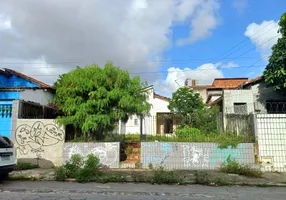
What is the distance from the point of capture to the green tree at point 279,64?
15.3 meters

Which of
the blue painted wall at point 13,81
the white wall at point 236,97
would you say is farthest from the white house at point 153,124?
the blue painted wall at point 13,81

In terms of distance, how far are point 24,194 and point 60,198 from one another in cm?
119

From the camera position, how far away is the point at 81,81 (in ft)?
33.9

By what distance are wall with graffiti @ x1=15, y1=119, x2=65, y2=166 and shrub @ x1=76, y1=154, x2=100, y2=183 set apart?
246 cm

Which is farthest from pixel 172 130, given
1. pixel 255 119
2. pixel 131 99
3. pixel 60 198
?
pixel 60 198

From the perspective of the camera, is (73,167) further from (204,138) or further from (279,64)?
(279,64)

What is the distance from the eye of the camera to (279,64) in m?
15.6

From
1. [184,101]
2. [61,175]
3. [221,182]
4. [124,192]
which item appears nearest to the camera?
[124,192]

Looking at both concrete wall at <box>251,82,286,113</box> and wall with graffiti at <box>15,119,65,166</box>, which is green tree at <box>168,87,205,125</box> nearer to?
concrete wall at <box>251,82,286,113</box>

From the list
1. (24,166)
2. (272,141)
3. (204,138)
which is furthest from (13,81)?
(272,141)

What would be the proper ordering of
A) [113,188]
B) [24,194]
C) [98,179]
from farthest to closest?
[98,179]
[113,188]
[24,194]

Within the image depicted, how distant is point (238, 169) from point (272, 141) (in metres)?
2.18

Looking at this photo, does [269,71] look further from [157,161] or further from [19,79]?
[19,79]

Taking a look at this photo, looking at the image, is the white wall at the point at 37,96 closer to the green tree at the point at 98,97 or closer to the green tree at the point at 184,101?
the green tree at the point at 98,97
